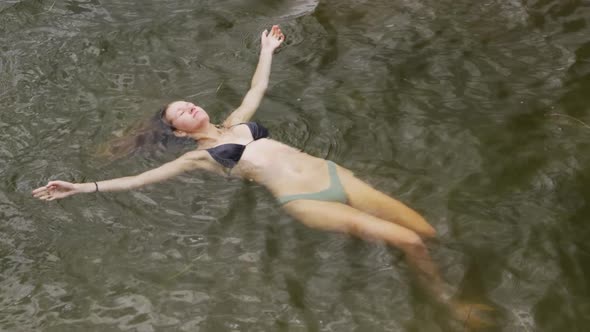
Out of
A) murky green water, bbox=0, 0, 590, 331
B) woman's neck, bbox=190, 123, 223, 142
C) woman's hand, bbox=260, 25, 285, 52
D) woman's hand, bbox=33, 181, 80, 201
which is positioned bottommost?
murky green water, bbox=0, 0, 590, 331

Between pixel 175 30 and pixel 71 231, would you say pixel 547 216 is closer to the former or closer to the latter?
pixel 71 231

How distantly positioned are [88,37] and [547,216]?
570 cm

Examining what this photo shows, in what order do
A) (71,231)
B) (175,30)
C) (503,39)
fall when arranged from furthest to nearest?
(175,30)
(503,39)
(71,231)

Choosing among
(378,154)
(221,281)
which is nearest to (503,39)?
(378,154)

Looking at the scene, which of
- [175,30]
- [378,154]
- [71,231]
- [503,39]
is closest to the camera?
[71,231]

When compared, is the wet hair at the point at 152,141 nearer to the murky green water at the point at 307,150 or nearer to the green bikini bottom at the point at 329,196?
the murky green water at the point at 307,150

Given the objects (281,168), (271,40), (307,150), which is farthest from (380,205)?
(271,40)

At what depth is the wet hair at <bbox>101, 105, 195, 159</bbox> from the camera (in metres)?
6.57

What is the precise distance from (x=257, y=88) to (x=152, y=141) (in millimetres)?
1131

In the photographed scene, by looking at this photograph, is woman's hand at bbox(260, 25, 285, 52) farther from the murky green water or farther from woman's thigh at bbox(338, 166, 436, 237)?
woman's thigh at bbox(338, 166, 436, 237)

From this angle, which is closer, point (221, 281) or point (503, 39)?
point (221, 281)

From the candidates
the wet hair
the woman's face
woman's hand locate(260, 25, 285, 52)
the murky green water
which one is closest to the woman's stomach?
the murky green water

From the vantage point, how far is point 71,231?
585cm

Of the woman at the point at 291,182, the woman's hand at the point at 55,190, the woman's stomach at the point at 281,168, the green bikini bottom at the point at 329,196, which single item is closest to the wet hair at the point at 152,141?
the woman at the point at 291,182
